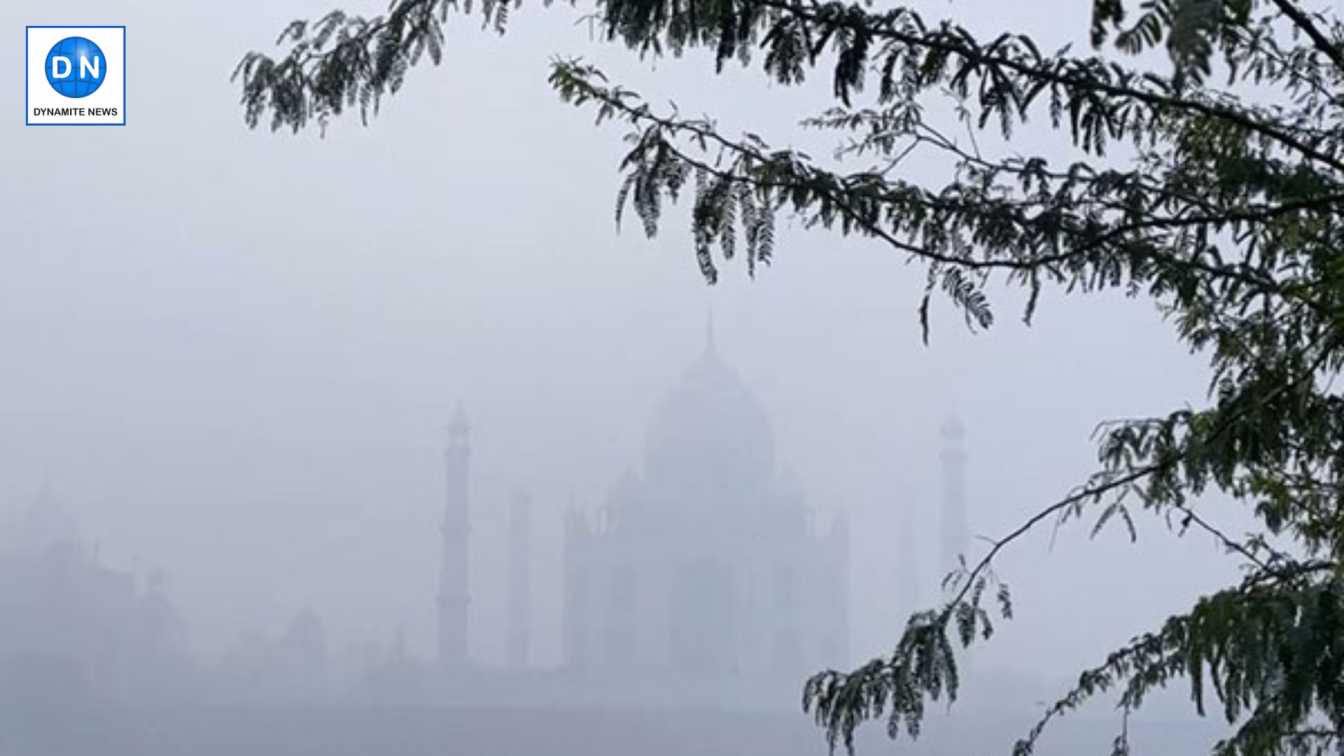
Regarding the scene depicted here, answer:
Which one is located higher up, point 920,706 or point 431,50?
point 431,50

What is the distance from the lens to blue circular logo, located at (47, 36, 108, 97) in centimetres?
745

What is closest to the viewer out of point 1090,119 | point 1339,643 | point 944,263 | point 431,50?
point 1339,643

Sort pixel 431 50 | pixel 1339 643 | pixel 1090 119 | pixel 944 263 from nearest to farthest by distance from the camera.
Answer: pixel 1339 643
pixel 1090 119
pixel 944 263
pixel 431 50

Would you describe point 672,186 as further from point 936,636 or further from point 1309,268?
point 1309,268

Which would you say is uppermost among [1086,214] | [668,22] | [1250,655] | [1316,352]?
[668,22]

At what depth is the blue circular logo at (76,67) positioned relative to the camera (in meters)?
7.45

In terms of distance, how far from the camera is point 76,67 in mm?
7602

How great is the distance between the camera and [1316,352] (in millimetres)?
1867

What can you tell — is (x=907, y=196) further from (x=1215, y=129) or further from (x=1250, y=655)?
(x=1250, y=655)

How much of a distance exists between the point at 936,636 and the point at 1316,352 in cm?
57

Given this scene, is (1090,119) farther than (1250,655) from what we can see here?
Yes

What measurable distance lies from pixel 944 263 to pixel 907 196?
9 centimetres

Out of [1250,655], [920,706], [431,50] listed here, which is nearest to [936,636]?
[920,706]

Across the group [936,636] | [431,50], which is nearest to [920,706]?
[936,636]
